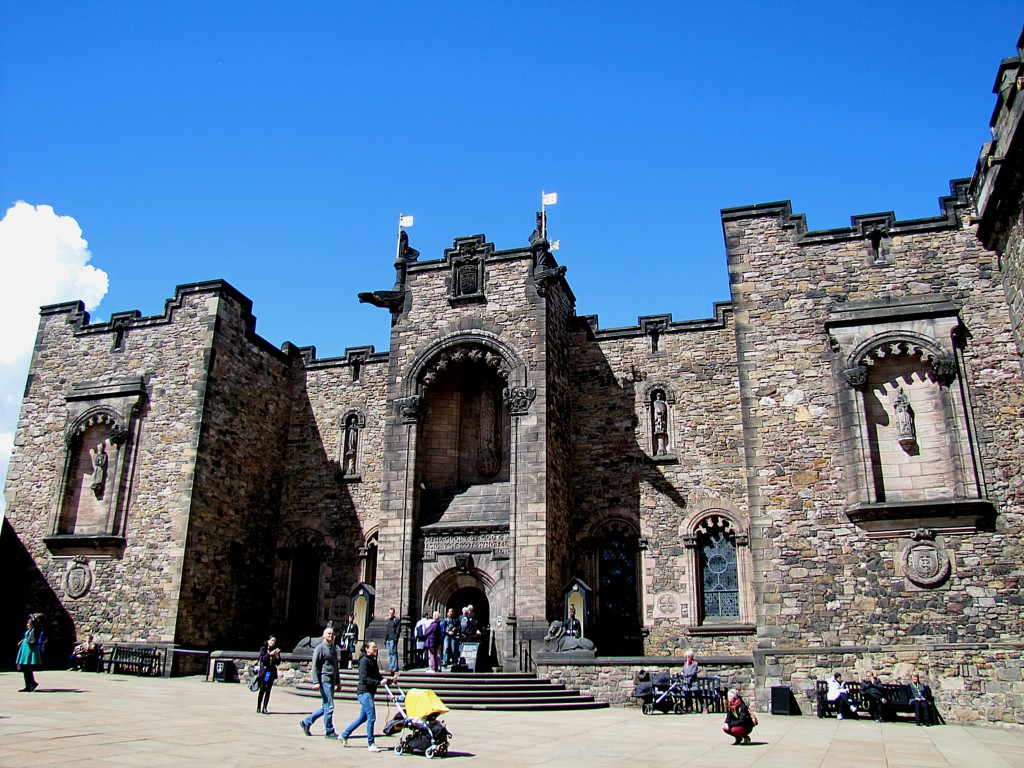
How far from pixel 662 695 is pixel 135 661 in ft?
41.5

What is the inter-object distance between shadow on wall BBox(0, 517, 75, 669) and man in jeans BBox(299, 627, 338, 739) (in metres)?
12.8

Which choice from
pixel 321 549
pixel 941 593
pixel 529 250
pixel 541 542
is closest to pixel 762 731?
pixel 941 593

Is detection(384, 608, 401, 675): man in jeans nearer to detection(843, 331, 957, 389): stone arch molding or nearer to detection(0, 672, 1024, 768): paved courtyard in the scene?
detection(0, 672, 1024, 768): paved courtyard

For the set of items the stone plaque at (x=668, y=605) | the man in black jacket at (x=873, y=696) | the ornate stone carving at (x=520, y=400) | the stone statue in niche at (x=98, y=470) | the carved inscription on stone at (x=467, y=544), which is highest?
the ornate stone carving at (x=520, y=400)

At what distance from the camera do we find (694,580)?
20719 mm

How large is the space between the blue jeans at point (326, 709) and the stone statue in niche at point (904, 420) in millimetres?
12037

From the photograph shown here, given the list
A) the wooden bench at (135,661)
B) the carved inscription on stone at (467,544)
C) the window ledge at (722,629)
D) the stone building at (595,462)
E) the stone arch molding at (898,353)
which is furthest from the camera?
the wooden bench at (135,661)

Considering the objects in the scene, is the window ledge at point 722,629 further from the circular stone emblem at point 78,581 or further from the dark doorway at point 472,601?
the circular stone emblem at point 78,581

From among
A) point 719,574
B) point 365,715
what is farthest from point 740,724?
point 719,574

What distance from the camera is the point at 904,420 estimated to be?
17.2 metres

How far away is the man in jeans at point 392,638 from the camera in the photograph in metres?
17.9

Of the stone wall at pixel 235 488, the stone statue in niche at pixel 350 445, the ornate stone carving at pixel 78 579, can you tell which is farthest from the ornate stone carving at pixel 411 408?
the ornate stone carving at pixel 78 579

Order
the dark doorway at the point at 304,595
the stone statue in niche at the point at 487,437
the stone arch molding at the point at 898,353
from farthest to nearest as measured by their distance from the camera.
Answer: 1. the dark doorway at the point at 304,595
2. the stone statue in niche at the point at 487,437
3. the stone arch molding at the point at 898,353

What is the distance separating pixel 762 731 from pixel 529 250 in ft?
42.6
